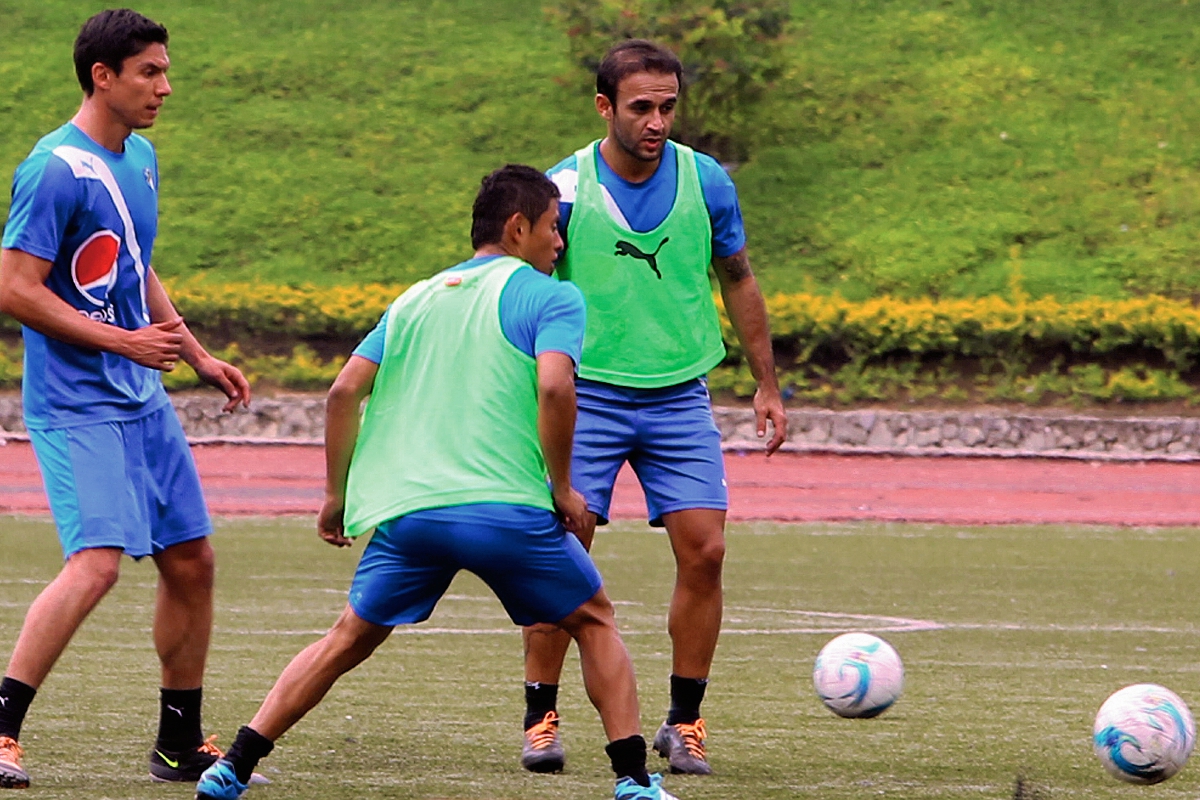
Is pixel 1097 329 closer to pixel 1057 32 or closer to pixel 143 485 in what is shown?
pixel 1057 32

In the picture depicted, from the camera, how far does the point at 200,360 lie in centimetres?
542

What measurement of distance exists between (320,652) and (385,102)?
84.9 ft

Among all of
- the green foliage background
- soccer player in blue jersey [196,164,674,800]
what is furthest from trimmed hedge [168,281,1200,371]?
soccer player in blue jersey [196,164,674,800]

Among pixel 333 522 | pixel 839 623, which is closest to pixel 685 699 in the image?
pixel 333 522

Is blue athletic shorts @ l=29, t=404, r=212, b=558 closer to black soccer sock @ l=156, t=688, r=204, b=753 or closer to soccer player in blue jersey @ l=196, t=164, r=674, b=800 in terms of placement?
black soccer sock @ l=156, t=688, r=204, b=753

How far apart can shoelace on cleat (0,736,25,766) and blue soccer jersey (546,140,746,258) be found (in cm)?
220

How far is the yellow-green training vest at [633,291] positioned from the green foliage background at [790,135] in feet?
61.6

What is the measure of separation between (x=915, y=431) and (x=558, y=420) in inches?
664

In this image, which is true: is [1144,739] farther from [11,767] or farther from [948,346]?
[948,346]

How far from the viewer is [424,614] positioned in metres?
4.85

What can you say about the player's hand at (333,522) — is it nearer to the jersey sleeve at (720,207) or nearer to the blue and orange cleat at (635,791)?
the blue and orange cleat at (635,791)

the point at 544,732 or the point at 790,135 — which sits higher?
the point at 790,135

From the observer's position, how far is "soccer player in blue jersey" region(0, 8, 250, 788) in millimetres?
5059

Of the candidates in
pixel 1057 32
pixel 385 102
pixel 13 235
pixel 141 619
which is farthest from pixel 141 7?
pixel 13 235
